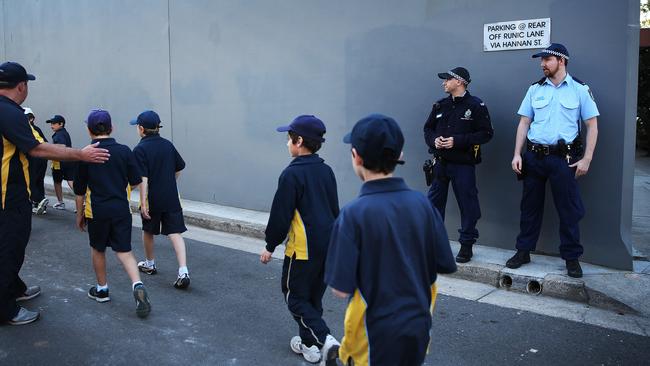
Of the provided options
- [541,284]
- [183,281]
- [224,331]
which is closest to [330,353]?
[224,331]

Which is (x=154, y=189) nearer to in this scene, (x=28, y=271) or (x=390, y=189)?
(x=28, y=271)

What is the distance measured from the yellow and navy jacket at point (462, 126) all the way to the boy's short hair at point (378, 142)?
3.60m

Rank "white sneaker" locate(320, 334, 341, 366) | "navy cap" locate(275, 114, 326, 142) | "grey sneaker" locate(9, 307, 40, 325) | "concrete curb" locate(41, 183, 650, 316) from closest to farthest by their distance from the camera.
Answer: "white sneaker" locate(320, 334, 341, 366)
"navy cap" locate(275, 114, 326, 142)
"grey sneaker" locate(9, 307, 40, 325)
"concrete curb" locate(41, 183, 650, 316)

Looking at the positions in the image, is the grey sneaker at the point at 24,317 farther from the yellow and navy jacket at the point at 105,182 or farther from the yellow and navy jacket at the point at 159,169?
the yellow and navy jacket at the point at 159,169

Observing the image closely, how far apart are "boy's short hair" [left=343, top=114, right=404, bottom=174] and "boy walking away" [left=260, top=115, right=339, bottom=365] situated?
4.42ft

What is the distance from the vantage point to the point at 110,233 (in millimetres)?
5211

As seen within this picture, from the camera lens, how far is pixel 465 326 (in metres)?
4.84

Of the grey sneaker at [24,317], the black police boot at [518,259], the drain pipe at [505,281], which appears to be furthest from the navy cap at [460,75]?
the grey sneaker at [24,317]

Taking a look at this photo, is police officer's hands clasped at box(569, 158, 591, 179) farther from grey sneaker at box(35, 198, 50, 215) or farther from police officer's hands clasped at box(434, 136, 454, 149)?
grey sneaker at box(35, 198, 50, 215)

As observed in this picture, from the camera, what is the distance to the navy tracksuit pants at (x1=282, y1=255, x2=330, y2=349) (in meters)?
4.01

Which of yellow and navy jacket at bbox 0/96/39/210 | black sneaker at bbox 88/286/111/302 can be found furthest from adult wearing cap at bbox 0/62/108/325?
black sneaker at bbox 88/286/111/302

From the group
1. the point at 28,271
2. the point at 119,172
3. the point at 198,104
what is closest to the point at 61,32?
the point at 198,104

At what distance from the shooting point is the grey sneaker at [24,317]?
15.8ft

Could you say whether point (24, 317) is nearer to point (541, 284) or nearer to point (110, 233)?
point (110, 233)
